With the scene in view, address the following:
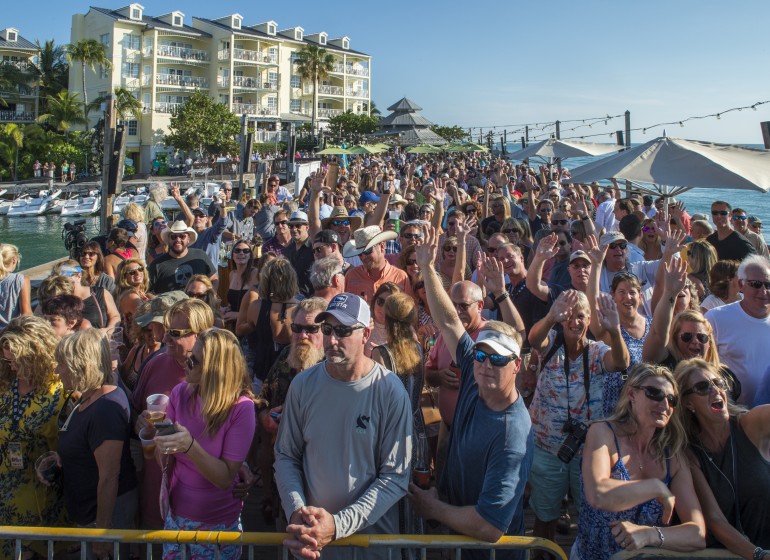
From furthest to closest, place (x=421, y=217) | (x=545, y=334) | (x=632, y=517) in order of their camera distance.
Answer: (x=421, y=217) → (x=545, y=334) → (x=632, y=517)

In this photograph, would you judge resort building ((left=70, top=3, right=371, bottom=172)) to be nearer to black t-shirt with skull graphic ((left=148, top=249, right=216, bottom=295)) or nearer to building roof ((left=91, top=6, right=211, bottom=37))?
building roof ((left=91, top=6, right=211, bottom=37))

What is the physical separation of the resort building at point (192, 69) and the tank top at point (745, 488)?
6050 cm

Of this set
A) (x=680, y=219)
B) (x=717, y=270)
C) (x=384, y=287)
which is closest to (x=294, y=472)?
(x=384, y=287)

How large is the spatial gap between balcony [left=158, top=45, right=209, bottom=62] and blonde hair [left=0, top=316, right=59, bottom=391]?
6898 centimetres

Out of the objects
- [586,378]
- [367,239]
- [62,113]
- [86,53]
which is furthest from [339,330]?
[86,53]

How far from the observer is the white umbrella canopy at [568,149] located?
52.2 ft

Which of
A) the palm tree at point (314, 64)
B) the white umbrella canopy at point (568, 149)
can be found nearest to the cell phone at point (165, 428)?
the white umbrella canopy at point (568, 149)

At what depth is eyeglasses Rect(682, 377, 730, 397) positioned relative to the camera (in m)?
3.02

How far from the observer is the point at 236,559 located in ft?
9.94

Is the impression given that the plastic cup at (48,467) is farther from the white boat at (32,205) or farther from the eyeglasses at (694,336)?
the white boat at (32,205)

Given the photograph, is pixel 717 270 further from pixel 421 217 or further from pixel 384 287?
pixel 421 217

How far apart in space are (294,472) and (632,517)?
153 cm

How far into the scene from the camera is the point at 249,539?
8.88 ft

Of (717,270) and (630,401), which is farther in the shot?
(717,270)
